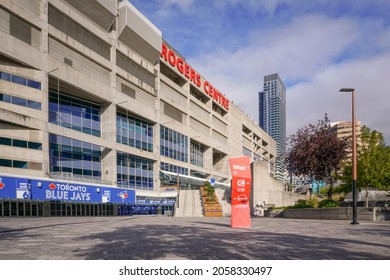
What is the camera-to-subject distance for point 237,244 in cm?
1004

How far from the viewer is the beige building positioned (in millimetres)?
34531

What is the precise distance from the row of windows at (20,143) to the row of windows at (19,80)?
5738 mm

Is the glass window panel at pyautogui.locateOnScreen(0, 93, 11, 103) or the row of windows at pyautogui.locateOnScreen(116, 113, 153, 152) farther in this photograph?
the row of windows at pyautogui.locateOnScreen(116, 113, 153, 152)

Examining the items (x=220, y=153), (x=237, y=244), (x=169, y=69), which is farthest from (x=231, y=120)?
(x=237, y=244)

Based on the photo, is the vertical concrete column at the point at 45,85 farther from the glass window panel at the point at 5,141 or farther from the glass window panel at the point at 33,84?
the glass window panel at the point at 5,141

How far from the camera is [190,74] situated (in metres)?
70.4

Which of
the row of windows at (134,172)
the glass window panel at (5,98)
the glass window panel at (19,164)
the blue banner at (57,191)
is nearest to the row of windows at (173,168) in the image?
the row of windows at (134,172)

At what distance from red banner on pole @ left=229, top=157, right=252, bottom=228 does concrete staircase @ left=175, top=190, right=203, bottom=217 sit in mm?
18944

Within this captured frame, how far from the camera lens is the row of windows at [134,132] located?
51562 millimetres

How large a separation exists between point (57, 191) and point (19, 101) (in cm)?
984

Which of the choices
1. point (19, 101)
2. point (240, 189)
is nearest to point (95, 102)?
point (19, 101)

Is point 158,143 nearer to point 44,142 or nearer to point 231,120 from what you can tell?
point 44,142

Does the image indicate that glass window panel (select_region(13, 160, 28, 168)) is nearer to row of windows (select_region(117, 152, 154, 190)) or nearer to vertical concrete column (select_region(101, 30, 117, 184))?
vertical concrete column (select_region(101, 30, 117, 184))

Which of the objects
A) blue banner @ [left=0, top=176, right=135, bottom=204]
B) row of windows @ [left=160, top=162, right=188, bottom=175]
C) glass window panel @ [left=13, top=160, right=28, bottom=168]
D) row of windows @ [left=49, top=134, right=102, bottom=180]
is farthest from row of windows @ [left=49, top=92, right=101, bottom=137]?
row of windows @ [left=160, top=162, right=188, bottom=175]
